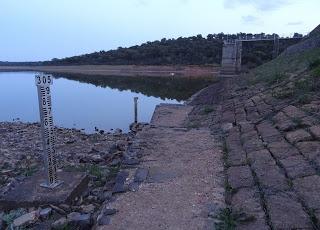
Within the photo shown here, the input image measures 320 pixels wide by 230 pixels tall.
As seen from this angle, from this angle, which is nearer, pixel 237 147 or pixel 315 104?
pixel 237 147

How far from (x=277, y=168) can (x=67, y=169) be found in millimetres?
3926

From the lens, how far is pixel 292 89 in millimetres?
10961

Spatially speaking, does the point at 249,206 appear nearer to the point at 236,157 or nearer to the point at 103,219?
the point at 103,219

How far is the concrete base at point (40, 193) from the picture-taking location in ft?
19.3

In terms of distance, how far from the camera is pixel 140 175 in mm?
6500

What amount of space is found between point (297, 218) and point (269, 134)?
379 centimetres

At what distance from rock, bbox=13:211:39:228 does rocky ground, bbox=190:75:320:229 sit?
2.41 m

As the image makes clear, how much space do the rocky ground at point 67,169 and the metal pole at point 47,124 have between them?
0.55 metres

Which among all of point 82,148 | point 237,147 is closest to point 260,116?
point 237,147

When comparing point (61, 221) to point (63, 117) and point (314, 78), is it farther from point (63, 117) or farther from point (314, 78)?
point (63, 117)

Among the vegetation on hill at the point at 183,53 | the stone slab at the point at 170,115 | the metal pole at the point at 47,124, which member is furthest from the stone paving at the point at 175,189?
the vegetation on hill at the point at 183,53

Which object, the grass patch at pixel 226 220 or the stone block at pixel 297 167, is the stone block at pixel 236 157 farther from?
the grass patch at pixel 226 220

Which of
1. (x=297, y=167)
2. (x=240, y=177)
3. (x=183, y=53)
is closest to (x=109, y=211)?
(x=240, y=177)

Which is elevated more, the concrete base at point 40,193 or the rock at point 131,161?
the rock at point 131,161
